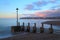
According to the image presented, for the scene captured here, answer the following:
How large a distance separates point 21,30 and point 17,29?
108cm

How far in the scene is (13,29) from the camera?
3381cm

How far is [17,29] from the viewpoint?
110 feet

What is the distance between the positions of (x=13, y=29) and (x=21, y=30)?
69.9 inches

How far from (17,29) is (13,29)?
882 millimetres

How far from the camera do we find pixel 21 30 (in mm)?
34312
